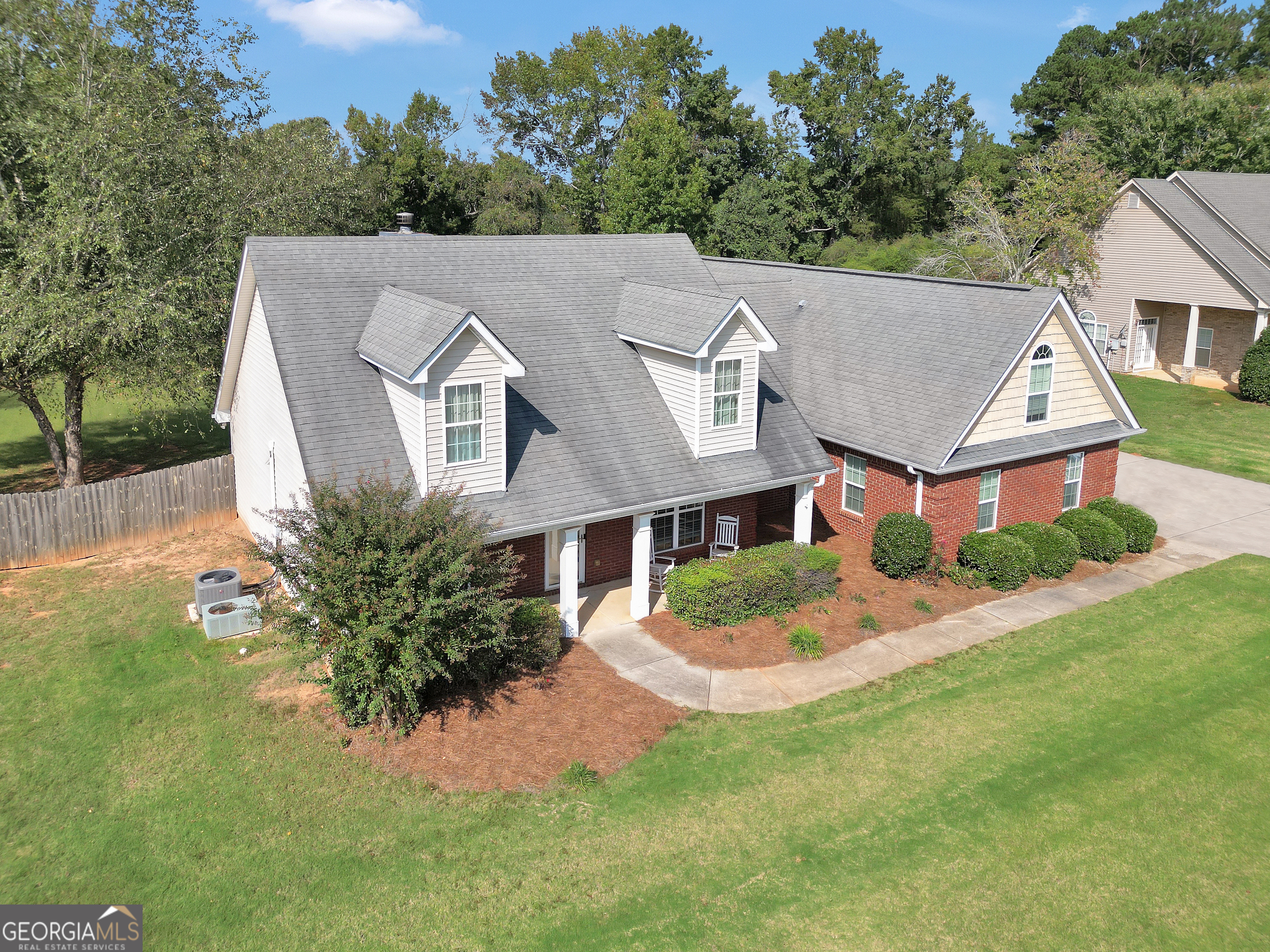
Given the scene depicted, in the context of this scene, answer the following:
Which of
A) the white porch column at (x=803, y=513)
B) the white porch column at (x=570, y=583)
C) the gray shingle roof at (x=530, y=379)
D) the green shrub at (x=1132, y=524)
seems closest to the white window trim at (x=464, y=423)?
the gray shingle roof at (x=530, y=379)

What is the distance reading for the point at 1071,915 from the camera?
431 inches

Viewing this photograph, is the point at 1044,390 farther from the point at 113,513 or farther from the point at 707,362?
the point at 113,513

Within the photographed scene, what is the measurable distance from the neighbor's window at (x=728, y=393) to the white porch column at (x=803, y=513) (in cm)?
234

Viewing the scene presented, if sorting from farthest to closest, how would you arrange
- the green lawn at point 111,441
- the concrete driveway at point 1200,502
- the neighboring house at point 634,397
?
the green lawn at point 111,441 → the concrete driveway at point 1200,502 → the neighboring house at point 634,397

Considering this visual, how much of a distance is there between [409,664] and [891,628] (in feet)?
32.6

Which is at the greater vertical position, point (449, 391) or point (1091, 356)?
point (1091, 356)

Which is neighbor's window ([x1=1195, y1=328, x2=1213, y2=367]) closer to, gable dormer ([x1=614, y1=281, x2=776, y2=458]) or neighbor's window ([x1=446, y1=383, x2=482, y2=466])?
gable dormer ([x1=614, y1=281, x2=776, y2=458])

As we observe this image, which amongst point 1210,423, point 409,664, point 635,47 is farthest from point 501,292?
point 635,47

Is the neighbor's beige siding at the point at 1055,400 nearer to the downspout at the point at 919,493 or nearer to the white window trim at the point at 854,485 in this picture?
the downspout at the point at 919,493

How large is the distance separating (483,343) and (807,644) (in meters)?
8.29

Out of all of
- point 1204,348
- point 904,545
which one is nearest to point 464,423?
point 904,545

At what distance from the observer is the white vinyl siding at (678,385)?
18938 mm

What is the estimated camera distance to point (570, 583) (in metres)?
17.2

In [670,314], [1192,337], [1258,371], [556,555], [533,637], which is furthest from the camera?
[1192,337]
